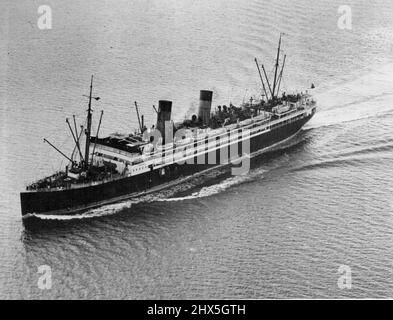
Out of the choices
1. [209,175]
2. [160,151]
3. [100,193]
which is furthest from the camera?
[209,175]

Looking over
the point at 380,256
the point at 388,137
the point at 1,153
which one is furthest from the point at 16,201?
the point at 388,137

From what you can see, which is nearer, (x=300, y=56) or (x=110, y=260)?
(x=110, y=260)

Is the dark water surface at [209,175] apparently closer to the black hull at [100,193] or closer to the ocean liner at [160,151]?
the black hull at [100,193]

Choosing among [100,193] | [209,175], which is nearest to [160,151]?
[209,175]

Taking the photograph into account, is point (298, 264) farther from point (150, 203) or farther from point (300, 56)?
point (300, 56)

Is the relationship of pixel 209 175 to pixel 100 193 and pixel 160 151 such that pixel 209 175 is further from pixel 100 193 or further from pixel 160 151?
pixel 100 193

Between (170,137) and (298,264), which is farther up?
(170,137)

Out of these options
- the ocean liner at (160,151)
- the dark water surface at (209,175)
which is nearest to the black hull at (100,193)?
the ocean liner at (160,151)
